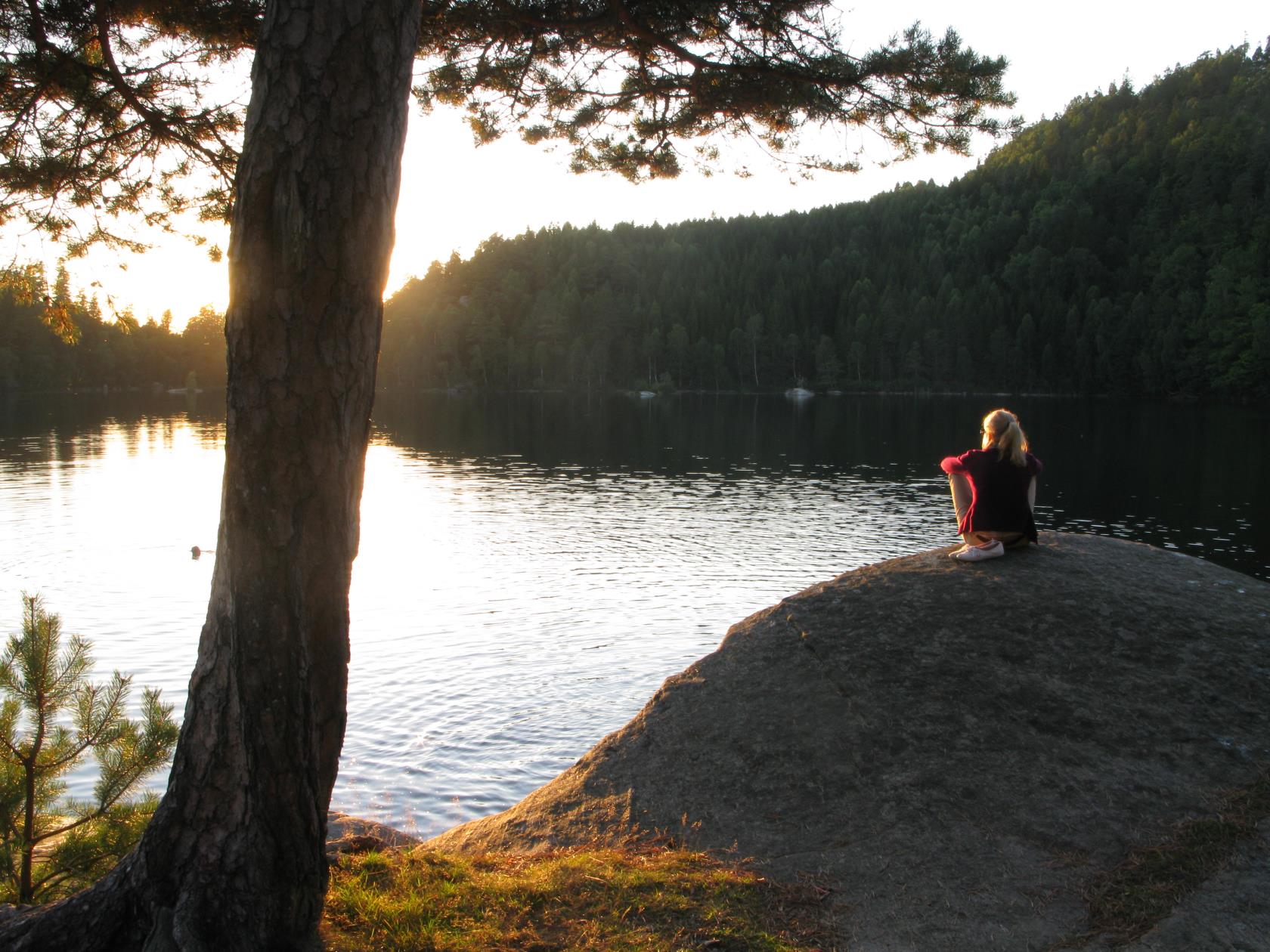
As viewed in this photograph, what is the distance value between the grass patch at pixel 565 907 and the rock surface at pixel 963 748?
1.11 feet

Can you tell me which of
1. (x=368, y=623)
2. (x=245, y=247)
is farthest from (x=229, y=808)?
(x=368, y=623)

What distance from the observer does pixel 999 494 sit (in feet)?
23.6

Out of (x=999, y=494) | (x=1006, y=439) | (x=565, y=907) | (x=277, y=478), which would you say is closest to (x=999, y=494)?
(x=999, y=494)

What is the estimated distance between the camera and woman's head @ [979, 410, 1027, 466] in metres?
7.20

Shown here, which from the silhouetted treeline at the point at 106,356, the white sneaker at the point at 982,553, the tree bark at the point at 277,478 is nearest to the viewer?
the tree bark at the point at 277,478

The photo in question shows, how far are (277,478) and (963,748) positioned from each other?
4080 mm

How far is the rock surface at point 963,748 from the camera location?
4.26m

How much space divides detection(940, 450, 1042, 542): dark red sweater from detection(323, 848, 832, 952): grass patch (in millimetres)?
3747

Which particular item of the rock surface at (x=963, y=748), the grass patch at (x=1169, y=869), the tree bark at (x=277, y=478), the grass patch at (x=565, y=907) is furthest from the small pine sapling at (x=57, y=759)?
the grass patch at (x=1169, y=869)

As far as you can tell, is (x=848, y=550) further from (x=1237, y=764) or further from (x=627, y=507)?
(x=1237, y=764)

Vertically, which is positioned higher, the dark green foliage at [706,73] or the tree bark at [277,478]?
the dark green foliage at [706,73]

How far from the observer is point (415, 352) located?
4990 inches

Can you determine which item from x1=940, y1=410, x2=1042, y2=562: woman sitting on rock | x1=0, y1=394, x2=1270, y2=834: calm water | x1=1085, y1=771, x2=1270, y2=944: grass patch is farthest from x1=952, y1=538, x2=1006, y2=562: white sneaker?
x1=0, y1=394, x2=1270, y2=834: calm water

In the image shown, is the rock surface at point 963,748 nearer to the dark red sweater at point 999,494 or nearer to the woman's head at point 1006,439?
the dark red sweater at point 999,494
